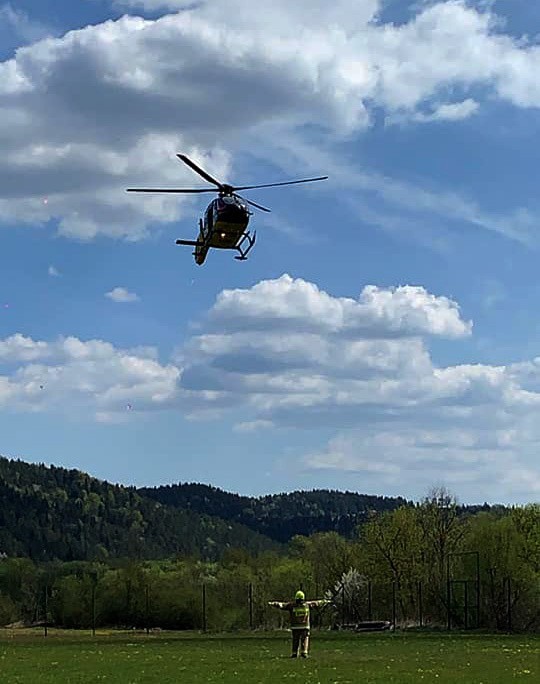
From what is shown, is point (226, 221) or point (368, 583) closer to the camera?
point (226, 221)

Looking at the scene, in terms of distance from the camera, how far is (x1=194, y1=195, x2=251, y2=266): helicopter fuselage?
47.4m

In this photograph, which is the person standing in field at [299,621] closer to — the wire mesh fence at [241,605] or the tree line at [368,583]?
the wire mesh fence at [241,605]

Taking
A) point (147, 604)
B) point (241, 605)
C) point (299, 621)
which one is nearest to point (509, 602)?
point (241, 605)

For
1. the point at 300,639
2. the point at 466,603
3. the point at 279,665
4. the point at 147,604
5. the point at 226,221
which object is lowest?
the point at 279,665

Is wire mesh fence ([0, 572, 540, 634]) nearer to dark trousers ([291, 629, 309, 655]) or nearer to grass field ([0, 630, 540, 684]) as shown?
grass field ([0, 630, 540, 684])

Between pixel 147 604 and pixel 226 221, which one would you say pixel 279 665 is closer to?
pixel 226 221

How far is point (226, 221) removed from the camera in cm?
4744

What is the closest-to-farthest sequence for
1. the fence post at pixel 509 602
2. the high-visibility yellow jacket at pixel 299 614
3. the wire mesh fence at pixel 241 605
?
the high-visibility yellow jacket at pixel 299 614 → the fence post at pixel 509 602 → the wire mesh fence at pixel 241 605

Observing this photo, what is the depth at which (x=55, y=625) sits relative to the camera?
113500mm

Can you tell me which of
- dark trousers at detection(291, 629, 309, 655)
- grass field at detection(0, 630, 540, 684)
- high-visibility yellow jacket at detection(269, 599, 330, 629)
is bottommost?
grass field at detection(0, 630, 540, 684)

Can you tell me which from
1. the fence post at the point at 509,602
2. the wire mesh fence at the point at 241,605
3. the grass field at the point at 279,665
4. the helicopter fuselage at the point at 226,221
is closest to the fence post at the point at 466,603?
the wire mesh fence at the point at 241,605

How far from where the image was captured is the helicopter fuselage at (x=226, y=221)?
47375 millimetres

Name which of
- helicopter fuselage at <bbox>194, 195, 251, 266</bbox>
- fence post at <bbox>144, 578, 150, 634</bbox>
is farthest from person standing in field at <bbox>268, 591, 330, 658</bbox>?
fence post at <bbox>144, 578, 150, 634</bbox>

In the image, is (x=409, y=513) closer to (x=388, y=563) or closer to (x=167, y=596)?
(x=388, y=563)
